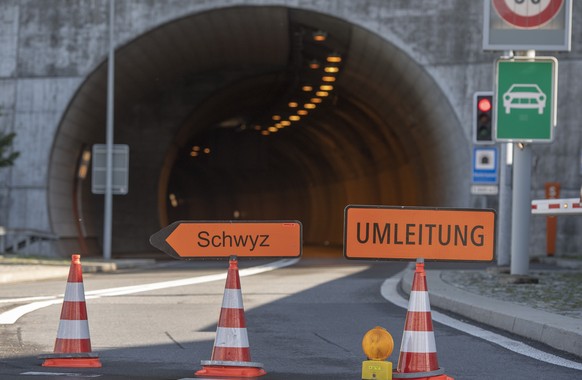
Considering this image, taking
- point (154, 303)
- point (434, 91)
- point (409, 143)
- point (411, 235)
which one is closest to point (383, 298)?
point (154, 303)

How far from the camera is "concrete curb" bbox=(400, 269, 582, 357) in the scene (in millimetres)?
10627

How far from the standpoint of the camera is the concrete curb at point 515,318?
10627 millimetres

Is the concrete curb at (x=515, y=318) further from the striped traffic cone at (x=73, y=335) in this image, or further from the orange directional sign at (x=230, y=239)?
the striped traffic cone at (x=73, y=335)

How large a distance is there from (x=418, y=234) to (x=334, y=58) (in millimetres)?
27699

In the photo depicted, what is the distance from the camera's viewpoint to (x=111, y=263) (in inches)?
1099

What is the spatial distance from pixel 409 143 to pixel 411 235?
3022 centimetres

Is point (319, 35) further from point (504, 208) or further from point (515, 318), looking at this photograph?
point (515, 318)

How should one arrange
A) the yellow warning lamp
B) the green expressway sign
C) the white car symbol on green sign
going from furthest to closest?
the white car symbol on green sign < the green expressway sign < the yellow warning lamp

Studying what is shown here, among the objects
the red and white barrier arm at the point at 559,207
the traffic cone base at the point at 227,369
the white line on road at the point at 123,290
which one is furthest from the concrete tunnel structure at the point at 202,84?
the traffic cone base at the point at 227,369

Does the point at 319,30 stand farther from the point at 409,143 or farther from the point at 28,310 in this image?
the point at 28,310

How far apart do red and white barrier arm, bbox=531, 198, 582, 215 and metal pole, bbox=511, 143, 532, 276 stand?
850 mm

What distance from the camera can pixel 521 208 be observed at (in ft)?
58.0

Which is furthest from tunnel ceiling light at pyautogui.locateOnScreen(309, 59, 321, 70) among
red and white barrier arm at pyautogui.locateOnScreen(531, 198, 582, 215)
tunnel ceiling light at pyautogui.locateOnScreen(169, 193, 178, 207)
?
tunnel ceiling light at pyautogui.locateOnScreen(169, 193, 178, 207)

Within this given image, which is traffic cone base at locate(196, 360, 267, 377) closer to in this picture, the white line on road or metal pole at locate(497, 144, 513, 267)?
the white line on road
